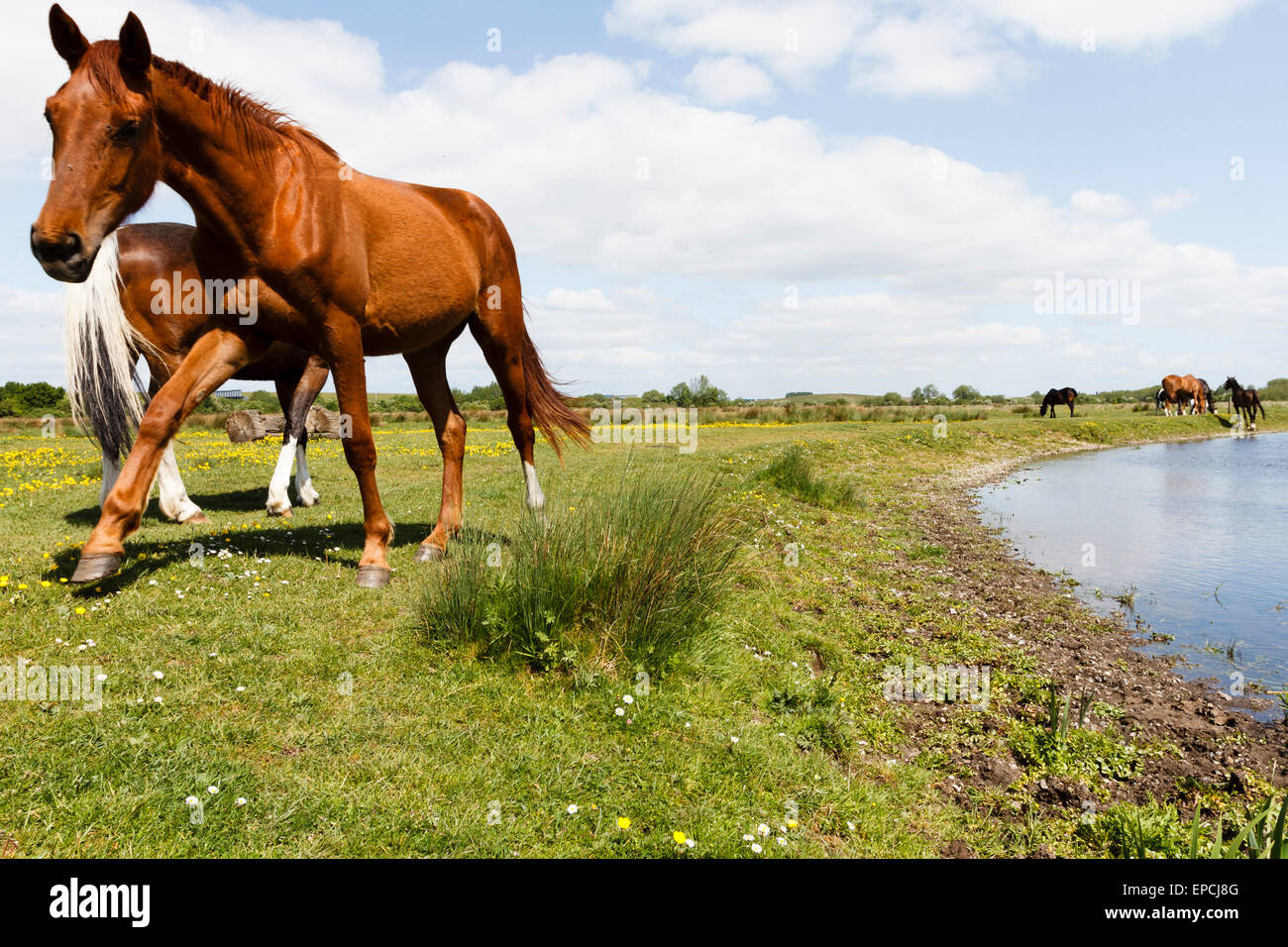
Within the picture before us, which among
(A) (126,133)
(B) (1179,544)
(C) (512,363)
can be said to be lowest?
(B) (1179,544)

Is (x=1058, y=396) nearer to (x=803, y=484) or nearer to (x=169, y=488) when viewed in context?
(x=803, y=484)

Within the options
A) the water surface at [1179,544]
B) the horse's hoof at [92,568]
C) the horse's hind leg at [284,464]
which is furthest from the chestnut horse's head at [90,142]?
the water surface at [1179,544]

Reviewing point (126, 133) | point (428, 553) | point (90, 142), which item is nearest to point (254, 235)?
point (126, 133)

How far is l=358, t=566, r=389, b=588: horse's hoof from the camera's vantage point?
5.49 metres

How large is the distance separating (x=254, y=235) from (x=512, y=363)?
2.95m

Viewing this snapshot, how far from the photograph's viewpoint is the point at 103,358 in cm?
727

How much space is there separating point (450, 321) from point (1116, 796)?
250 inches

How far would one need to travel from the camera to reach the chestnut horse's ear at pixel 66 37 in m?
3.87

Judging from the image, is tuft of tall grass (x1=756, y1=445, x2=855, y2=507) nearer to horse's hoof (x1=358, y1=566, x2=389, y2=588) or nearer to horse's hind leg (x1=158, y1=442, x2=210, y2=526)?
horse's hoof (x1=358, y1=566, x2=389, y2=588)

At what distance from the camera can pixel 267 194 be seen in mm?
4961

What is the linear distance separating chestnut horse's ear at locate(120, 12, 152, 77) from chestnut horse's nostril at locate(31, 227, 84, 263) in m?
1.13
